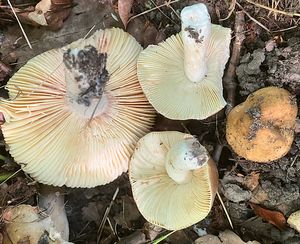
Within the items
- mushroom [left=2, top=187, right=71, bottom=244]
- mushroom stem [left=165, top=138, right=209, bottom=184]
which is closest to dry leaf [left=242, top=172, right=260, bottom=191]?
mushroom stem [left=165, top=138, right=209, bottom=184]

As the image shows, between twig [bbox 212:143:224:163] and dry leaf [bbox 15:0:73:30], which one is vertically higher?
dry leaf [bbox 15:0:73:30]

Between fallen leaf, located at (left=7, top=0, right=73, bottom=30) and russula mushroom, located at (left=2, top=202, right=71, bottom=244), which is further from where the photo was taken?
fallen leaf, located at (left=7, top=0, right=73, bottom=30)

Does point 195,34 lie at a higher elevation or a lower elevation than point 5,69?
higher

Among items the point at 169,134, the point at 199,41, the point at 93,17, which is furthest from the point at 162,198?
the point at 93,17

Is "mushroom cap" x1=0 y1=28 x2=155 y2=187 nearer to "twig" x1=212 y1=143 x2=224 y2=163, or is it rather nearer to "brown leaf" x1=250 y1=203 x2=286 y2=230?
"twig" x1=212 y1=143 x2=224 y2=163

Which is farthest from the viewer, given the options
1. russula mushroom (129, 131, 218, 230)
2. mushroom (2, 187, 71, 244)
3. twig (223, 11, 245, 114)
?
twig (223, 11, 245, 114)

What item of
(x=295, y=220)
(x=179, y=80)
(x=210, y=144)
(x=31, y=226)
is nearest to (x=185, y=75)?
(x=179, y=80)

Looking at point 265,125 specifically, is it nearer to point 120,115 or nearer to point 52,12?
point 120,115
